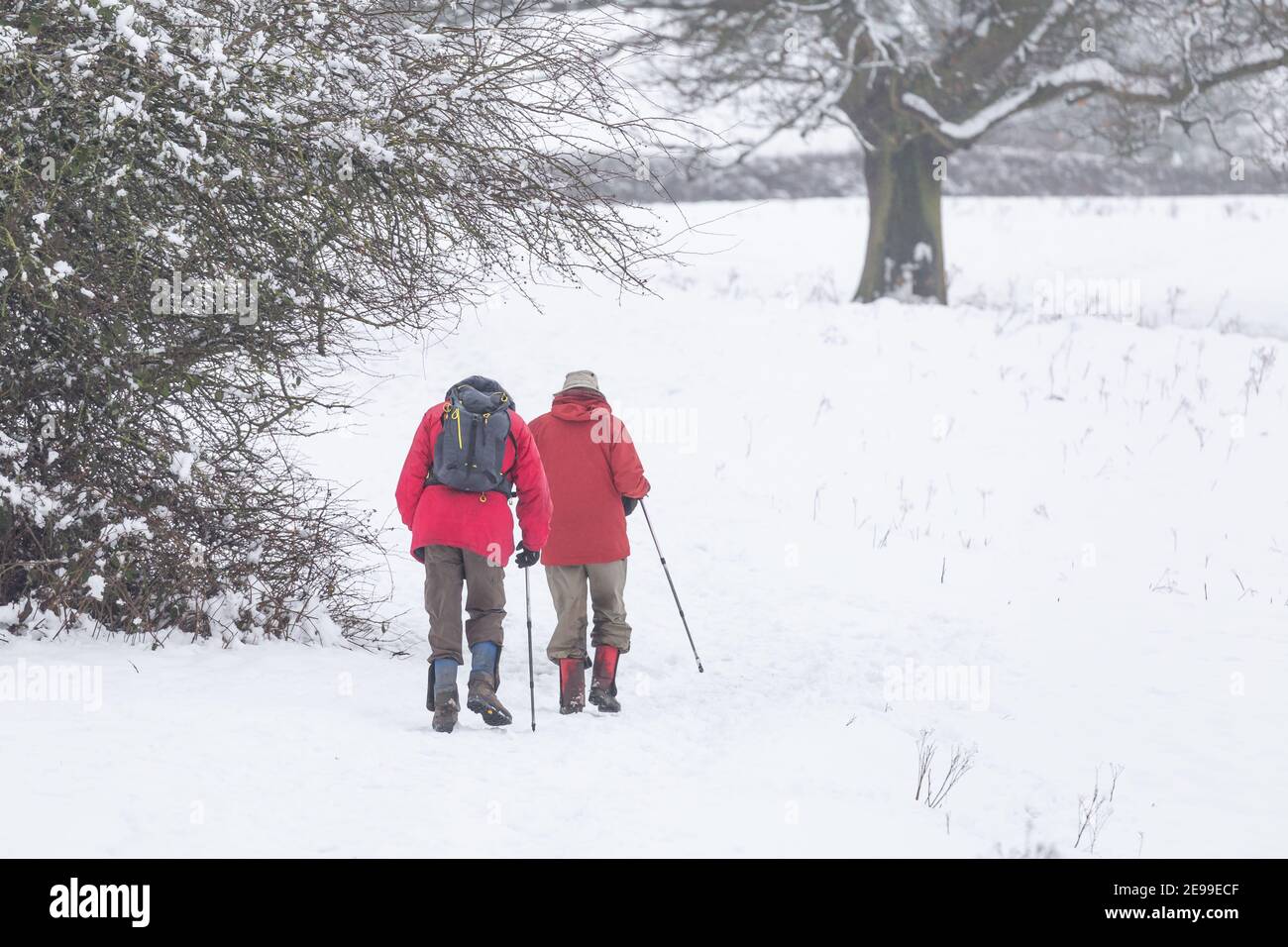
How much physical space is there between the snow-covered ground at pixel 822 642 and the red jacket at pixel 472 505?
873 millimetres

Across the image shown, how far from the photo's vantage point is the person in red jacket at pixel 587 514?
6.77 metres

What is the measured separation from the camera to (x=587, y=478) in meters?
6.80

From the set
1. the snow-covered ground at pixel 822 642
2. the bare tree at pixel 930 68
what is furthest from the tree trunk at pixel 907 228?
the snow-covered ground at pixel 822 642

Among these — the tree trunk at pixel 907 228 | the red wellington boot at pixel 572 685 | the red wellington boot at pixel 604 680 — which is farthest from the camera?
the tree trunk at pixel 907 228

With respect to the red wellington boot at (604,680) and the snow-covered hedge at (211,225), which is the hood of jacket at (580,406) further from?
the red wellington boot at (604,680)

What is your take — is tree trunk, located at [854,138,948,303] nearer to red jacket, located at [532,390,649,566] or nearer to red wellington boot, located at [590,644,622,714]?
red jacket, located at [532,390,649,566]

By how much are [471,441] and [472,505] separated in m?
0.34

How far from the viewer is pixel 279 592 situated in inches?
275

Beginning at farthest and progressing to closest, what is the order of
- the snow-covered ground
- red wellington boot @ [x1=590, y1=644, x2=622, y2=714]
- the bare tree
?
the bare tree < red wellington boot @ [x1=590, y1=644, x2=622, y2=714] < the snow-covered ground

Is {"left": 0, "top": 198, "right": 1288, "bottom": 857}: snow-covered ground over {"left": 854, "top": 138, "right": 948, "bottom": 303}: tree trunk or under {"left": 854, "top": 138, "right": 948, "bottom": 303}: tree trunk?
under

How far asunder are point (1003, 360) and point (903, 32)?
4882mm

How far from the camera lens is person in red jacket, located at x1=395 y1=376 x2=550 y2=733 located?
19.9ft

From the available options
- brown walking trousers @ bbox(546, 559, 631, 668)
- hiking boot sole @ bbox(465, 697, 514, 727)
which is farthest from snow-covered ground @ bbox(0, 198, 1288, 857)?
brown walking trousers @ bbox(546, 559, 631, 668)
